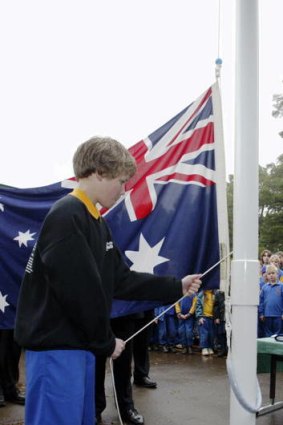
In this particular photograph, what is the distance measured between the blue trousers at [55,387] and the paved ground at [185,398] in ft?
10.6

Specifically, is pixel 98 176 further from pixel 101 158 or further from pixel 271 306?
pixel 271 306

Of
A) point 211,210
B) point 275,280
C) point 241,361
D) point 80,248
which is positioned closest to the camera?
point 80,248

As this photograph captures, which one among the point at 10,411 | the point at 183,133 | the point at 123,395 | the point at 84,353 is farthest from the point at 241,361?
the point at 10,411

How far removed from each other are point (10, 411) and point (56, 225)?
13.7ft

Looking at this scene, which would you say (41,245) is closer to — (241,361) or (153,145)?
(241,361)

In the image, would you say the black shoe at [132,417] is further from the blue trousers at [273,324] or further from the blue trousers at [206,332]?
the blue trousers at [273,324]

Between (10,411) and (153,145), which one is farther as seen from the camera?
Result: (10,411)

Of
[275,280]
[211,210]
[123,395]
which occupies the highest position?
[211,210]

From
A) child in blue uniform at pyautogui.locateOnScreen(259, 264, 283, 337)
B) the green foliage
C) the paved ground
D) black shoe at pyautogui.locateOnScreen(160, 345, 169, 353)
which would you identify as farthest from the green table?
the green foliage

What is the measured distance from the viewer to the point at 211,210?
3828 millimetres

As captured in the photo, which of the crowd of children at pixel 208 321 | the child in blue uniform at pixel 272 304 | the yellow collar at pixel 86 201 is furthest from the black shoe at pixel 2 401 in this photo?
the child in blue uniform at pixel 272 304

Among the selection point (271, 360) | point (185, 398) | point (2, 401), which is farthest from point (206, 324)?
point (2, 401)

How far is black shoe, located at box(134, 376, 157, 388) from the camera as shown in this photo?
6.65 meters

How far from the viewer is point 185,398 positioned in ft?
20.2
